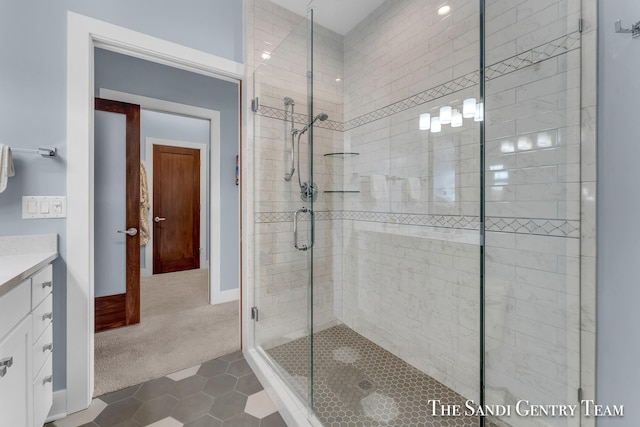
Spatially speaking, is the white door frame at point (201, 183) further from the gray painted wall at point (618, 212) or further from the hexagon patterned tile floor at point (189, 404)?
the gray painted wall at point (618, 212)

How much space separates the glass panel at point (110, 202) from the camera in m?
2.51

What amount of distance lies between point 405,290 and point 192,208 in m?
3.98

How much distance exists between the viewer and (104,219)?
254 centimetres

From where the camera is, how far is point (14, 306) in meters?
1.06

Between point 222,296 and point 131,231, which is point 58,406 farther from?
point 222,296

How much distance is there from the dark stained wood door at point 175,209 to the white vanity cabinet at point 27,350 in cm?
331

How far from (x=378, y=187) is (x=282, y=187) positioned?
76 cm

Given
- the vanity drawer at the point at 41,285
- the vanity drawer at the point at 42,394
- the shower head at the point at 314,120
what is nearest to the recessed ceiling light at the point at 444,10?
the shower head at the point at 314,120

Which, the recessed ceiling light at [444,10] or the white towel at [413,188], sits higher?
the recessed ceiling light at [444,10]

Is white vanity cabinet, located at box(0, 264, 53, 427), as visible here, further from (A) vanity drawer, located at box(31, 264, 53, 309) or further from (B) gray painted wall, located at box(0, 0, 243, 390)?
(B) gray painted wall, located at box(0, 0, 243, 390)

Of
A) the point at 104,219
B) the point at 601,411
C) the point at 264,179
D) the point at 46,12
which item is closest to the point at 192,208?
the point at 104,219

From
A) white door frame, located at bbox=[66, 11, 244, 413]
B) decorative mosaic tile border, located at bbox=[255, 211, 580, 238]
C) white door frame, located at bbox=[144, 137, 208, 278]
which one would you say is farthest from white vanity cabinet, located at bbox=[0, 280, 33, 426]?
white door frame, located at bbox=[144, 137, 208, 278]

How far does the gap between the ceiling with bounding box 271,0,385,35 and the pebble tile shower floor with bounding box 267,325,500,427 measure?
2434mm

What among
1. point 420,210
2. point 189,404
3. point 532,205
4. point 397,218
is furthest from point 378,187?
point 189,404
